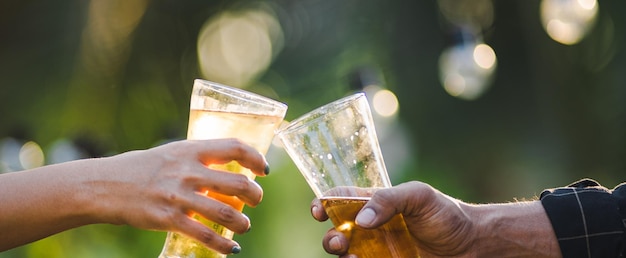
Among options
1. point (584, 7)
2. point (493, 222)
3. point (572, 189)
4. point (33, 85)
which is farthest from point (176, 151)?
point (33, 85)

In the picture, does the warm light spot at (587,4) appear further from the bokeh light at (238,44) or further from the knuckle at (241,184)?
the knuckle at (241,184)

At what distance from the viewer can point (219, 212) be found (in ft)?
5.72

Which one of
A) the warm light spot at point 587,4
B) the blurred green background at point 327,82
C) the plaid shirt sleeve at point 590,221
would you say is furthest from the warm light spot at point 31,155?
the plaid shirt sleeve at point 590,221

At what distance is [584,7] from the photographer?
18.5 feet

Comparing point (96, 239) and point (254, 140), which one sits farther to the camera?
point (96, 239)

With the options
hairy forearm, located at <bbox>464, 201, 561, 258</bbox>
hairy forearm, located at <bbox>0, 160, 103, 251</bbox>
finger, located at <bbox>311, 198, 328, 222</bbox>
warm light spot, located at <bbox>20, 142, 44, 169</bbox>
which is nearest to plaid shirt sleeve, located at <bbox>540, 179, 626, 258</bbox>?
hairy forearm, located at <bbox>464, 201, 561, 258</bbox>

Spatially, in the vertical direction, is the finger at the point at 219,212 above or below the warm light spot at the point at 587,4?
Answer: below

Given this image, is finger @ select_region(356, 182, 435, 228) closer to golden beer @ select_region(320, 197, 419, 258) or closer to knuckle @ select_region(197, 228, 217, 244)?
golden beer @ select_region(320, 197, 419, 258)

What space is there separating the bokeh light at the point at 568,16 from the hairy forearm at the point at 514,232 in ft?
11.4

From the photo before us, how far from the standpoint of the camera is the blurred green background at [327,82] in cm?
635

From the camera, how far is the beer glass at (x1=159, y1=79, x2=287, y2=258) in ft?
6.01

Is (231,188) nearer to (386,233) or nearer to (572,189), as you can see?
(386,233)

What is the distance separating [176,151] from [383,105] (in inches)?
178

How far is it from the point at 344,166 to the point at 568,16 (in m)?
4.39
